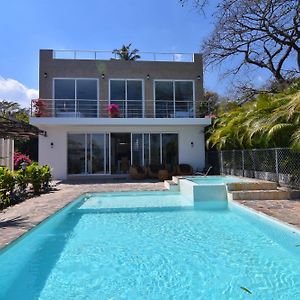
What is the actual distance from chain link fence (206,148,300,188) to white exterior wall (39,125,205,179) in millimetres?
1997

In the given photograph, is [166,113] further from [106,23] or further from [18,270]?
[18,270]

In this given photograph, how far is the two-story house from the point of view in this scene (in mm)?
19172

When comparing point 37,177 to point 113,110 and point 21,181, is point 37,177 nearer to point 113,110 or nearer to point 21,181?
point 21,181

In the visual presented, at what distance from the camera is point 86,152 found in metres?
19.4

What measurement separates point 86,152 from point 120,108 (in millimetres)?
3151

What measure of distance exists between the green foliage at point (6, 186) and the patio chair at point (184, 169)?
1015 cm

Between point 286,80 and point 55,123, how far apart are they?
1314 centimetres

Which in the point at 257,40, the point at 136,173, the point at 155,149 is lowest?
the point at 136,173

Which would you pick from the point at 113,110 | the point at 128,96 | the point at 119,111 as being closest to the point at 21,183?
the point at 113,110

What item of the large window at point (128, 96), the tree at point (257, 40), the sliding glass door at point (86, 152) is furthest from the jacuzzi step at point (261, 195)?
the large window at point (128, 96)

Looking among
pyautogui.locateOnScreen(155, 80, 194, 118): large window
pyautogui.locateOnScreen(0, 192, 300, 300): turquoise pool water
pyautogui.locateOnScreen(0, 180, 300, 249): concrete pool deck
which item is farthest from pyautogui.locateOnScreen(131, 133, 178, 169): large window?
pyautogui.locateOnScreen(0, 192, 300, 300): turquoise pool water

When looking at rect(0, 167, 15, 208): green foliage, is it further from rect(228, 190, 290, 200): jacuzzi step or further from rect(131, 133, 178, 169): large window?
rect(131, 133, 178, 169): large window

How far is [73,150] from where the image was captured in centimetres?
1939

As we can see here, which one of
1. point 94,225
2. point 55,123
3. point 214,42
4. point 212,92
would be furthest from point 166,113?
point 212,92
